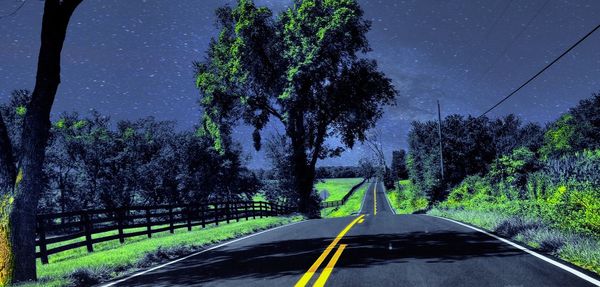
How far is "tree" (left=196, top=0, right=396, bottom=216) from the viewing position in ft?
103

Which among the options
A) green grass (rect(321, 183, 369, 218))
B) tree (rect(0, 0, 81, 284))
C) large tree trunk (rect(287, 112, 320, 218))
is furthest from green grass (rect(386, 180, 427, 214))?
tree (rect(0, 0, 81, 284))

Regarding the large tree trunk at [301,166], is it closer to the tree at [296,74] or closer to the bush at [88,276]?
the tree at [296,74]

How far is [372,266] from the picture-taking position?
24.0 feet

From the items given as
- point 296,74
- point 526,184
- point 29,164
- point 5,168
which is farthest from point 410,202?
point 5,168

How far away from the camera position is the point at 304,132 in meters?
35.6

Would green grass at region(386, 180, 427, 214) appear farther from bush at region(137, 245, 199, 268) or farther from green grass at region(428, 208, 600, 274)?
bush at region(137, 245, 199, 268)

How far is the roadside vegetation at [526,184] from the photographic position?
9.52m

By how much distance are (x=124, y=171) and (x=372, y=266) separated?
57.3 meters

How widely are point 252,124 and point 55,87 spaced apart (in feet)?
91.0

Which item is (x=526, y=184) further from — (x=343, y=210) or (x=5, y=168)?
(x=343, y=210)

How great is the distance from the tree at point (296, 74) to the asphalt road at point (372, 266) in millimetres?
21426

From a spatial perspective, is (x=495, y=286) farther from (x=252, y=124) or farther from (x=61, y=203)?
(x=61, y=203)

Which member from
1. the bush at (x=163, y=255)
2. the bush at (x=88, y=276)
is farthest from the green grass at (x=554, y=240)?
the bush at (x=88, y=276)

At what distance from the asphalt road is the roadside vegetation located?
1.11 m
